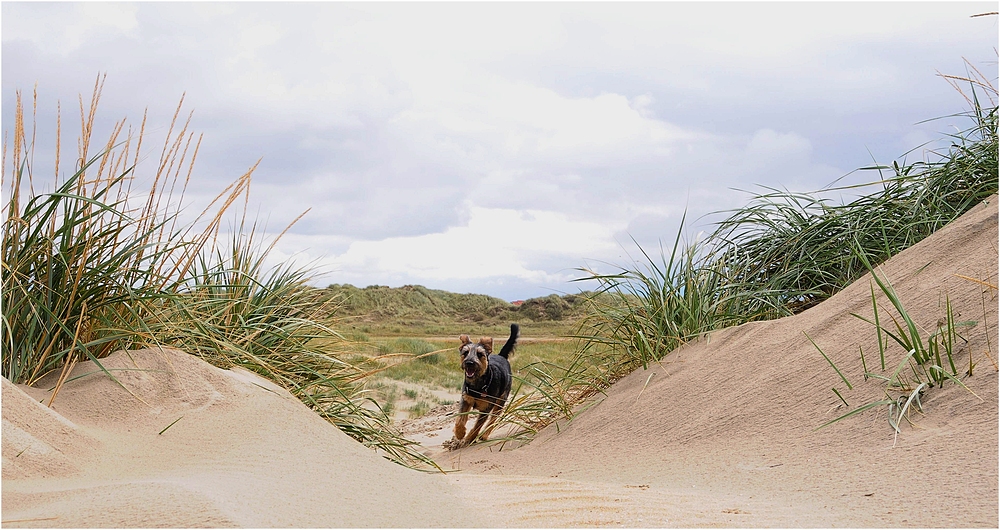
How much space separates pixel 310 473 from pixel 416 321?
27.3 metres

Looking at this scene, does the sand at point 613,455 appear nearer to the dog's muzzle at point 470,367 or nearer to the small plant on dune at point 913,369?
the small plant on dune at point 913,369

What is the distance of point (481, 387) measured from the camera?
282 inches

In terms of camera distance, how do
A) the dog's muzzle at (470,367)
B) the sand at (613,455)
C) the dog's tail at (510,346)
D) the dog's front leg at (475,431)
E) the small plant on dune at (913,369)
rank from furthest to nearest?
the dog's tail at (510,346) < the dog's muzzle at (470,367) < the dog's front leg at (475,431) < the small plant on dune at (913,369) < the sand at (613,455)

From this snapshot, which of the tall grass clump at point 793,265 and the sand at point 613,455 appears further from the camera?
the tall grass clump at point 793,265

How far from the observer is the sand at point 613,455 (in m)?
2.49

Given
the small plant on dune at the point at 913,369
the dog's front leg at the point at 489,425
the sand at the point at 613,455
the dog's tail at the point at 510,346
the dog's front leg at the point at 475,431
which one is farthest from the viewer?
the dog's tail at the point at 510,346

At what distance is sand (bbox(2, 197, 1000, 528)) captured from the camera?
2488mm

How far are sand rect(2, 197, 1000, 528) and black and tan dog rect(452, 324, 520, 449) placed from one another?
184 cm

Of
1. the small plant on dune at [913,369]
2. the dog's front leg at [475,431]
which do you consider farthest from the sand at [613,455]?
the dog's front leg at [475,431]

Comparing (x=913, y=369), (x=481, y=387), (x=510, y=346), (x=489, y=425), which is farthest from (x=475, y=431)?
(x=913, y=369)

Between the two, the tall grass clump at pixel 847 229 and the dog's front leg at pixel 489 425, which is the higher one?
the tall grass clump at pixel 847 229

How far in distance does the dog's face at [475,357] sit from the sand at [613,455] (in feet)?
6.91

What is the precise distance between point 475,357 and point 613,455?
8.74 feet

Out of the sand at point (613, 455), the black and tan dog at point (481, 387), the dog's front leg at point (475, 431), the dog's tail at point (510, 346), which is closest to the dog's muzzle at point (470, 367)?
the black and tan dog at point (481, 387)
